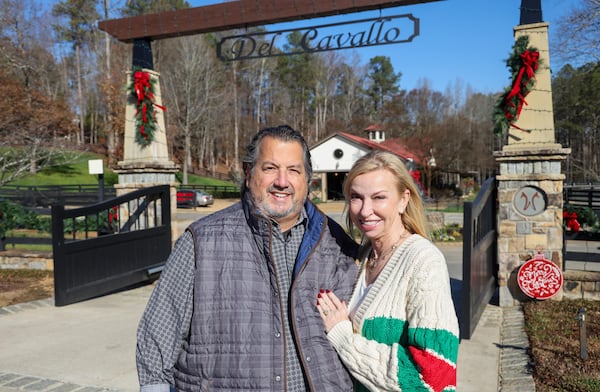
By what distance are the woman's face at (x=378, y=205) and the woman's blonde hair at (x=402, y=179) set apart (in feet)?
0.07

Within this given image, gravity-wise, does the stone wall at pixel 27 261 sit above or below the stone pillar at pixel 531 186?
below

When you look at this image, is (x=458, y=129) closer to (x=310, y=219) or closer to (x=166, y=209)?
(x=166, y=209)

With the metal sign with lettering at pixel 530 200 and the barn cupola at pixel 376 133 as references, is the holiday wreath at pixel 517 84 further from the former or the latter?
the barn cupola at pixel 376 133

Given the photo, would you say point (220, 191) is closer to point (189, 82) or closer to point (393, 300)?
point (189, 82)

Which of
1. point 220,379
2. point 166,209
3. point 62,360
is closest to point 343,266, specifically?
point 220,379

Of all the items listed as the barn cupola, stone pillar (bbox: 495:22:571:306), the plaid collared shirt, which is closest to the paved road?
stone pillar (bbox: 495:22:571:306)

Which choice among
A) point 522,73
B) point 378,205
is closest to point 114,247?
point 378,205

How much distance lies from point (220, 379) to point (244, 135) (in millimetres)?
44090

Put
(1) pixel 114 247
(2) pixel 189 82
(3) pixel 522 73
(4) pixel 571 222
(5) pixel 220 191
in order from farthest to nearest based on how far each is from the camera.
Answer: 1. (5) pixel 220 191
2. (2) pixel 189 82
3. (1) pixel 114 247
4. (4) pixel 571 222
5. (3) pixel 522 73

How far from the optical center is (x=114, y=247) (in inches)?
280

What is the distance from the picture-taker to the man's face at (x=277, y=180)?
6.93 feet

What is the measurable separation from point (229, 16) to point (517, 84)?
4274 millimetres

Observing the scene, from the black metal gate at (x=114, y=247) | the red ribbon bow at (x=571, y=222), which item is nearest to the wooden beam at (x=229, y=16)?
the black metal gate at (x=114, y=247)

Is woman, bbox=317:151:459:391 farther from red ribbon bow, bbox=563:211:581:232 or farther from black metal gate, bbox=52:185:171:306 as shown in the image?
red ribbon bow, bbox=563:211:581:232
